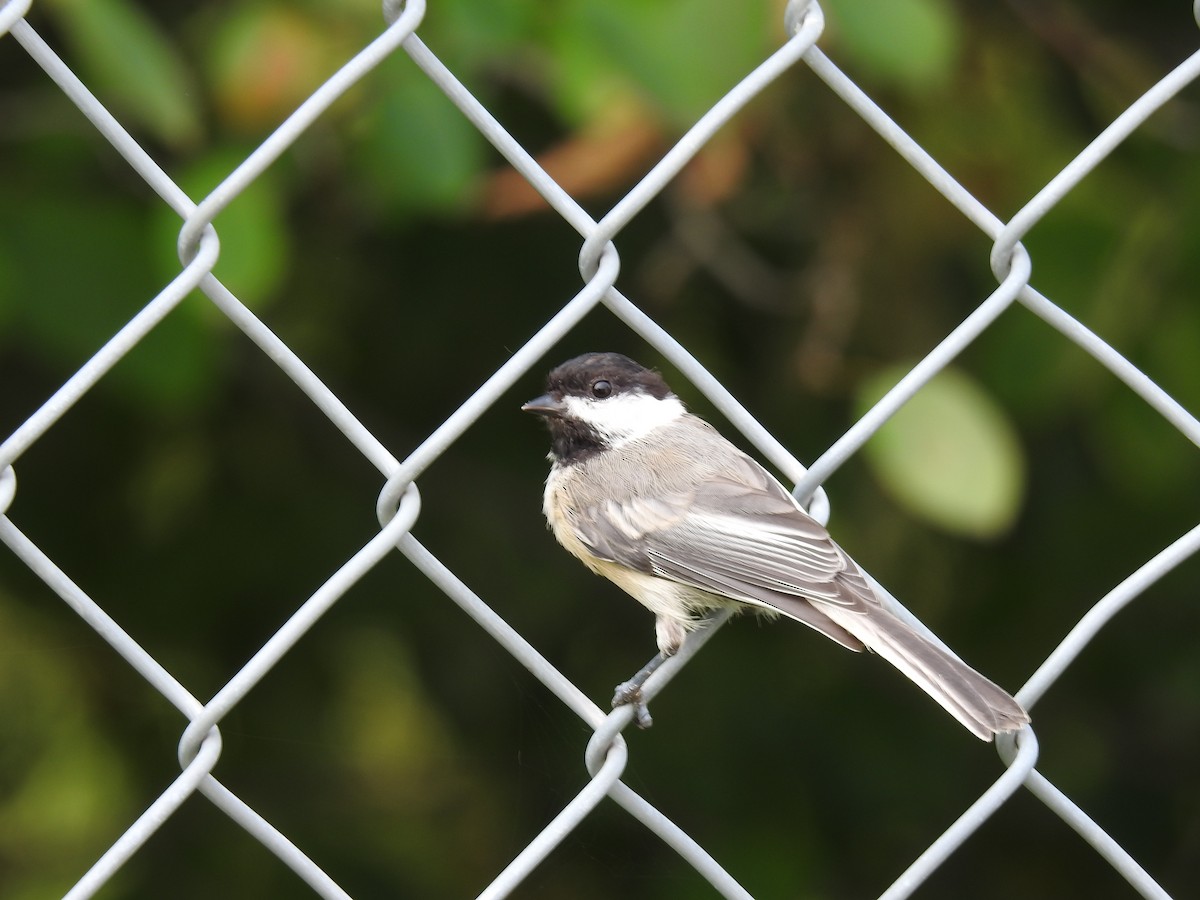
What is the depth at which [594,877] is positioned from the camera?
2.83 m

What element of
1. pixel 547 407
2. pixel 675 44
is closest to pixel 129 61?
pixel 675 44

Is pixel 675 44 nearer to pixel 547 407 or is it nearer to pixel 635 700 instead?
pixel 547 407

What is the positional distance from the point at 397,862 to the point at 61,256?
142cm

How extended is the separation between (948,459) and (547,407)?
0.63 metres

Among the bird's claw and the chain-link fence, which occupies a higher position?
the chain-link fence

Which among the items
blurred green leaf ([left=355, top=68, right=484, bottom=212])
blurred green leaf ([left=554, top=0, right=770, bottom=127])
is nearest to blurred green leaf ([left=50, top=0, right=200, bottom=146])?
blurred green leaf ([left=355, top=68, right=484, bottom=212])

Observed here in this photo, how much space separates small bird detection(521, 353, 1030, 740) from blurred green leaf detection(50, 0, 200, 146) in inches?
26.7

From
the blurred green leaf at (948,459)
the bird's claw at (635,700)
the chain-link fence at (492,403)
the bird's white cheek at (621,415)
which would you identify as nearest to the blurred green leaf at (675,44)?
the chain-link fence at (492,403)

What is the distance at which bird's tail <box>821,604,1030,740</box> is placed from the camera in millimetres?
1350

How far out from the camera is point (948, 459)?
6.02ft

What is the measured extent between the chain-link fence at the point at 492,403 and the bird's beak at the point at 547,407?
28.7 inches

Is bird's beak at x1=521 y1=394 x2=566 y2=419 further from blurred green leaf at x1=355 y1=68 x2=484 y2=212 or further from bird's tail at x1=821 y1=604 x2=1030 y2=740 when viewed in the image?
bird's tail at x1=821 y1=604 x2=1030 y2=740

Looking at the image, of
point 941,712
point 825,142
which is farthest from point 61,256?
point 941,712

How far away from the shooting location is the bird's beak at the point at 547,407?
6.83 feet
